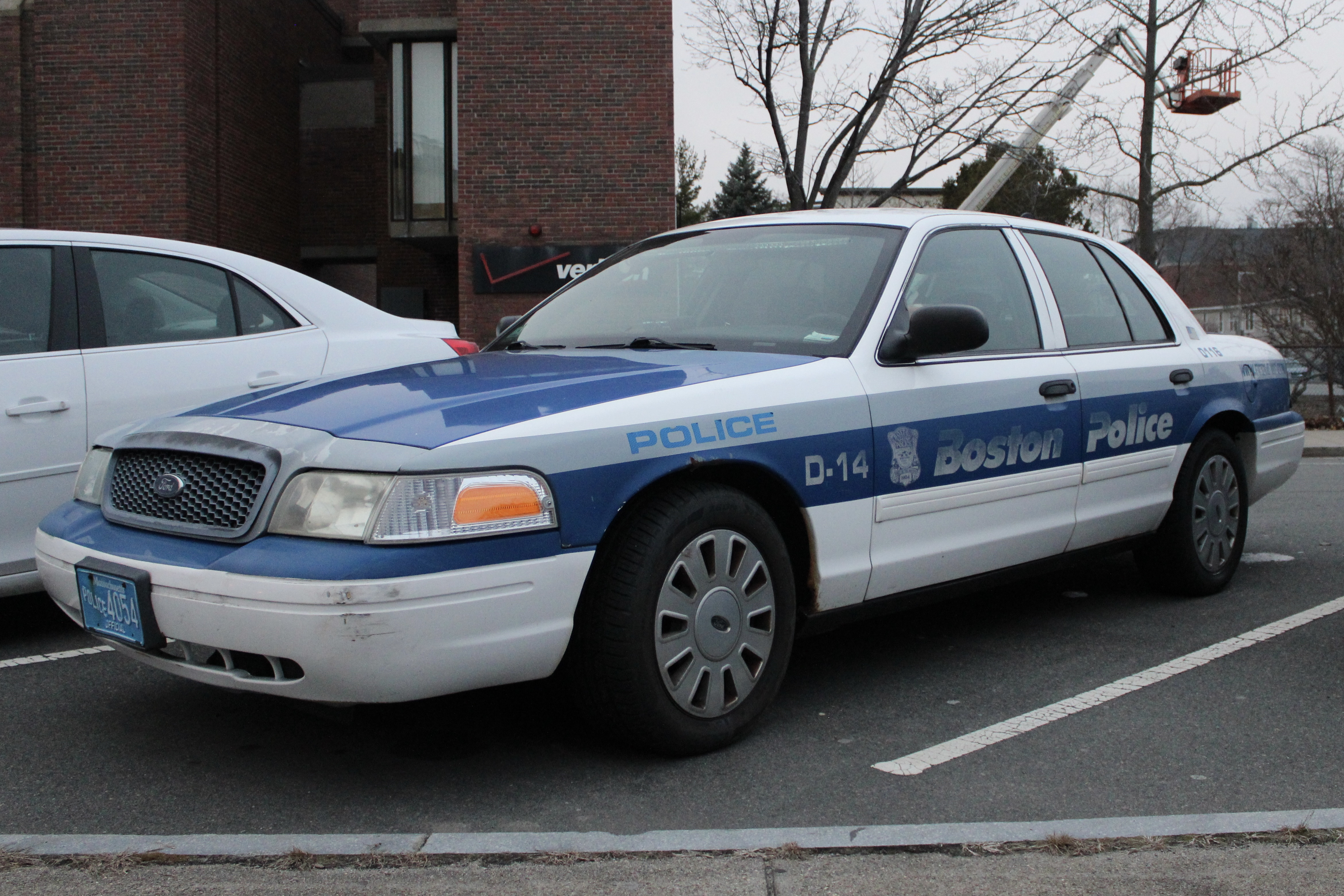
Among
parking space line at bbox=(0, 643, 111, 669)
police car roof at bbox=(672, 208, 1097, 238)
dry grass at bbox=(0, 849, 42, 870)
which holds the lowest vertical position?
dry grass at bbox=(0, 849, 42, 870)

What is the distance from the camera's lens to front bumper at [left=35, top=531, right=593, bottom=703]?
282cm

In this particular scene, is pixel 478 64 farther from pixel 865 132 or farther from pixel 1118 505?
pixel 1118 505

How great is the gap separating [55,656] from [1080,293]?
4200mm

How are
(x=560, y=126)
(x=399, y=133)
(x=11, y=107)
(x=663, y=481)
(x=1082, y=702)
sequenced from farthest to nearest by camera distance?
(x=399, y=133) < (x=11, y=107) < (x=560, y=126) < (x=1082, y=702) < (x=663, y=481)

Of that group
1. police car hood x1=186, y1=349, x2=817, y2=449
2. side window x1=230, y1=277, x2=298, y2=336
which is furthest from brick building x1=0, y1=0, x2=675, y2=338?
police car hood x1=186, y1=349, x2=817, y2=449

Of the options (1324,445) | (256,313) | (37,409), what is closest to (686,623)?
(37,409)

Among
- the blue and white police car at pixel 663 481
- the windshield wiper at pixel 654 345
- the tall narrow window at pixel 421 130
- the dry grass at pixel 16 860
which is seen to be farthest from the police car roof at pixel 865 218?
the tall narrow window at pixel 421 130

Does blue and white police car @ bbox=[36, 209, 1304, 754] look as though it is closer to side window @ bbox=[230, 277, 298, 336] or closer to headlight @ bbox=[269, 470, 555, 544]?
headlight @ bbox=[269, 470, 555, 544]

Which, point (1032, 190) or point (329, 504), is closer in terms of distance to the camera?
point (329, 504)

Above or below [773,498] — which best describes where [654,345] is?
above

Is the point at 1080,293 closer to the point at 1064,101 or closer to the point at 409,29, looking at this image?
the point at 409,29

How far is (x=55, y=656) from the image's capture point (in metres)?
4.55

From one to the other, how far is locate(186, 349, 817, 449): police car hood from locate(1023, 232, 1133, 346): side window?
1.56 meters

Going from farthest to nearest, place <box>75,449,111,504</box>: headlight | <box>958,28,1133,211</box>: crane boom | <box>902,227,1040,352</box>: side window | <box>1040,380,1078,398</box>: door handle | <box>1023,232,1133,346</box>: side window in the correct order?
<box>958,28,1133,211</box>: crane boom
<box>1023,232,1133,346</box>: side window
<box>1040,380,1078,398</box>: door handle
<box>902,227,1040,352</box>: side window
<box>75,449,111,504</box>: headlight
